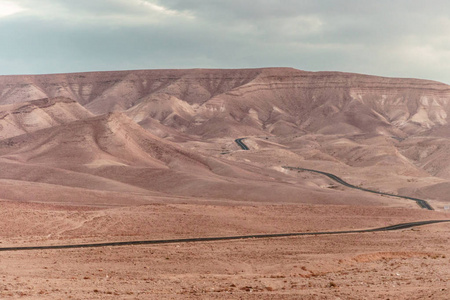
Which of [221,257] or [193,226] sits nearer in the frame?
[221,257]

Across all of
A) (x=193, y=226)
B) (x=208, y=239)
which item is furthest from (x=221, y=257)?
(x=193, y=226)

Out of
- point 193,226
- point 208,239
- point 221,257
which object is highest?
point 221,257

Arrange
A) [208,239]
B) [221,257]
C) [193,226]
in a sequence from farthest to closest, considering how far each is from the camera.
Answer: [193,226]
[208,239]
[221,257]

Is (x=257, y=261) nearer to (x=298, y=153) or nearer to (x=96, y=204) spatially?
(x=96, y=204)

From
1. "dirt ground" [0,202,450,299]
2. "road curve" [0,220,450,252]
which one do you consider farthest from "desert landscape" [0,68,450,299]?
"road curve" [0,220,450,252]

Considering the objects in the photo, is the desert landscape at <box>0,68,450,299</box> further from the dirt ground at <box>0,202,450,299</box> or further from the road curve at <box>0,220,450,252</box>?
the road curve at <box>0,220,450,252</box>

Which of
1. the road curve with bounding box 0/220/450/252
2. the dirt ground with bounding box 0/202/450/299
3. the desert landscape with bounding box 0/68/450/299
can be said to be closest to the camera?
the dirt ground with bounding box 0/202/450/299

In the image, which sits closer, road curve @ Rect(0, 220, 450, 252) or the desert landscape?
the desert landscape

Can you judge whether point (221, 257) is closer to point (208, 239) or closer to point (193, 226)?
point (208, 239)
